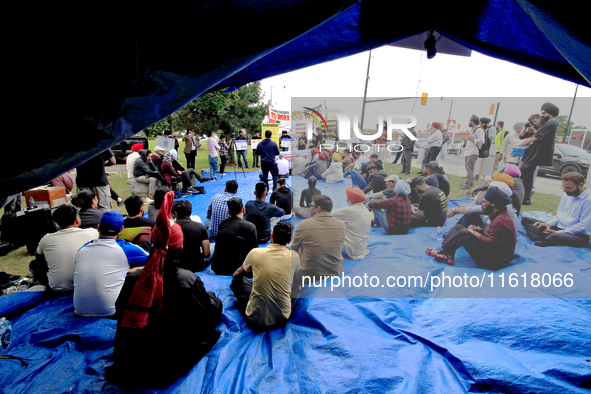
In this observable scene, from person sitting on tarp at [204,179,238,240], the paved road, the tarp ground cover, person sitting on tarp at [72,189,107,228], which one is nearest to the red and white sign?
person sitting on tarp at [204,179,238,240]

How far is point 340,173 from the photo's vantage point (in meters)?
3.05

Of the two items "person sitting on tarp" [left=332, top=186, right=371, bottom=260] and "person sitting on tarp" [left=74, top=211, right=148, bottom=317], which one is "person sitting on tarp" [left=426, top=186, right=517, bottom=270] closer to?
"person sitting on tarp" [left=332, top=186, right=371, bottom=260]

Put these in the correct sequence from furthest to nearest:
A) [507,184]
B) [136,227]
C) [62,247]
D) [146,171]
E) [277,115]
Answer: [277,115] < [146,171] < [136,227] < [507,184] < [62,247]

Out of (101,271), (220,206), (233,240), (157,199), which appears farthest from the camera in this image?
(220,206)

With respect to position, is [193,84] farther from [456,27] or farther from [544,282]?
[544,282]

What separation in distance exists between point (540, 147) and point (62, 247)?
16.8 feet

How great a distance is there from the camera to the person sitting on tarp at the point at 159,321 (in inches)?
75.0

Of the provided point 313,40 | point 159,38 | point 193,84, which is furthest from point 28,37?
point 313,40

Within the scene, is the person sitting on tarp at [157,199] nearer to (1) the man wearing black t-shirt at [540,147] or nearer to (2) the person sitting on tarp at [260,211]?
(2) the person sitting on tarp at [260,211]

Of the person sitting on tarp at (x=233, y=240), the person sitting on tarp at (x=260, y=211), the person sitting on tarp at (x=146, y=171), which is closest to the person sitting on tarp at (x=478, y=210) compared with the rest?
the person sitting on tarp at (x=233, y=240)

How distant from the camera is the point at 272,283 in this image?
2674 mm

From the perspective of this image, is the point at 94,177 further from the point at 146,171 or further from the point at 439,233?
the point at 439,233

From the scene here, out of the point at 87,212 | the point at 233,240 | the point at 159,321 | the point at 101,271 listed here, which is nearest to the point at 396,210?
the point at 233,240

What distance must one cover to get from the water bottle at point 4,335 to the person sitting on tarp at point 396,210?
3.39m
